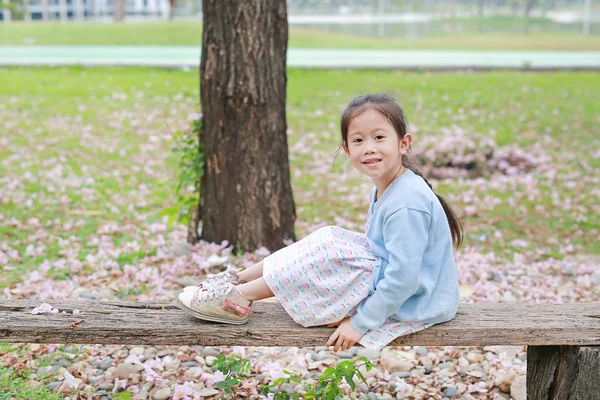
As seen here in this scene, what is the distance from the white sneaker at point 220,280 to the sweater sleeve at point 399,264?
1.89 feet

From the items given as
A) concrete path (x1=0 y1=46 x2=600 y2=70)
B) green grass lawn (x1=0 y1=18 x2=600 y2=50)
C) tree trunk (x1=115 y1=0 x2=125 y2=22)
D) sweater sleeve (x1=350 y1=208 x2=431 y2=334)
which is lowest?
sweater sleeve (x1=350 y1=208 x2=431 y2=334)

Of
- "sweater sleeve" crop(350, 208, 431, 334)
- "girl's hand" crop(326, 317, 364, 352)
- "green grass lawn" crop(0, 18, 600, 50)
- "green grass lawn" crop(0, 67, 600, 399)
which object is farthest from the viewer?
"green grass lawn" crop(0, 18, 600, 50)

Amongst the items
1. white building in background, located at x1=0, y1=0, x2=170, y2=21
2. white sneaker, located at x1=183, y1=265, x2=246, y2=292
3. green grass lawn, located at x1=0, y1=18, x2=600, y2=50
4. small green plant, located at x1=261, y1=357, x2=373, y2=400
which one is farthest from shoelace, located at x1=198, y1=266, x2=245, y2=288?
white building in background, located at x1=0, y1=0, x2=170, y2=21

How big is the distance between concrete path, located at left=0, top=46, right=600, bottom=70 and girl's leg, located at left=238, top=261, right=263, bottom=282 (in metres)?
13.0

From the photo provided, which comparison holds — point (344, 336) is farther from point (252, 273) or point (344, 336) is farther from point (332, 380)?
point (252, 273)

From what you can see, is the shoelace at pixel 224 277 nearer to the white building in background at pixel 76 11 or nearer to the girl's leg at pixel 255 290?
the girl's leg at pixel 255 290

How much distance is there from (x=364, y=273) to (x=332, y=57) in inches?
673

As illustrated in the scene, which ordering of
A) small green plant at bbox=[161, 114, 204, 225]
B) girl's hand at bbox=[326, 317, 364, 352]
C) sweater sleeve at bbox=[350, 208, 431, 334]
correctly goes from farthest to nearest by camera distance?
small green plant at bbox=[161, 114, 204, 225] → girl's hand at bbox=[326, 317, 364, 352] → sweater sleeve at bbox=[350, 208, 431, 334]

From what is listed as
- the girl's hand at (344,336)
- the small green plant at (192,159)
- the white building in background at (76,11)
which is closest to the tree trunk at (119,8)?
the white building in background at (76,11)

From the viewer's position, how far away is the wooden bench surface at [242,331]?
8.79 feet

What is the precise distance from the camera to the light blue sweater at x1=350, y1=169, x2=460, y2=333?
2535 millimetres

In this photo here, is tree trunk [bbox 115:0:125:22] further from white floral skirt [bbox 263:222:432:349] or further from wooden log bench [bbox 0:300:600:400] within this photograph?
white floral skirt [bbox 263:222:432:349]

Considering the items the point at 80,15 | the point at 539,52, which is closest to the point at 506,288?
the point at 539,52

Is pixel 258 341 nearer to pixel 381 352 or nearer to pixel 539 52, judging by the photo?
pixel 381 352
